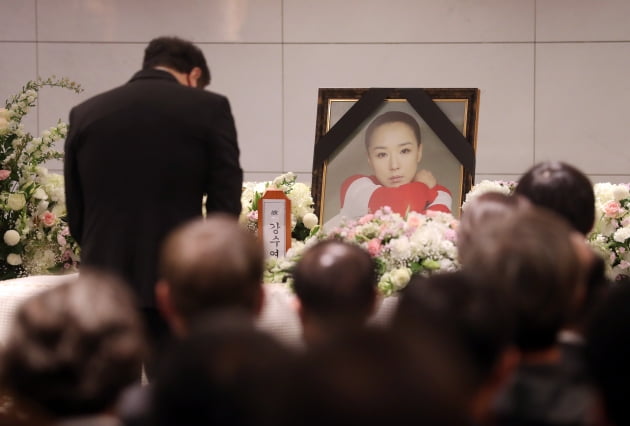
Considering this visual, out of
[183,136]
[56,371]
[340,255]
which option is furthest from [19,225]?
[56,371]

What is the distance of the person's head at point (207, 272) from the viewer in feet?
5.01

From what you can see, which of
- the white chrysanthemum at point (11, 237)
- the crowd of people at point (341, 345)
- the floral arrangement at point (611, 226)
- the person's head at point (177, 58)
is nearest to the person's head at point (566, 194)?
the crowd of people at point (341, 345)

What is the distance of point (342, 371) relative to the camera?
0.86 meters

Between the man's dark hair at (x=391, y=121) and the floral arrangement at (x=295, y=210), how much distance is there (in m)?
0.35

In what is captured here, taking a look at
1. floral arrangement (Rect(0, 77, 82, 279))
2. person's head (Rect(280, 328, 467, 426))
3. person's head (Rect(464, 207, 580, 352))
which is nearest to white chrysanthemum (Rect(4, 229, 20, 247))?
floral arrangement (Rect(0, 77, 82, 279))

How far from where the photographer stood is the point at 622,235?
3324 mm

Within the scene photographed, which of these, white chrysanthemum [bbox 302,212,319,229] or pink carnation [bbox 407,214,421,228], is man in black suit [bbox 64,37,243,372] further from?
white chrysanthemum [bbox 302,212,319,229]

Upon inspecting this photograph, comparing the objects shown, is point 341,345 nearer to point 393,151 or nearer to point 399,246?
point 399,246

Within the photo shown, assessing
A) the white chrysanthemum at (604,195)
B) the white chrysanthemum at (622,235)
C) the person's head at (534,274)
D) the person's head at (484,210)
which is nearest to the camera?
the person's head at (534,274)

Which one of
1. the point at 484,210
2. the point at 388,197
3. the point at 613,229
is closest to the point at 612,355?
the point at 484,210

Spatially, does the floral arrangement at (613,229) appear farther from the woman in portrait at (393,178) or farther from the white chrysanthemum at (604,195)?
the woman in portrait at (393,178)

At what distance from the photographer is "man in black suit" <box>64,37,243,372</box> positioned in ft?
8.80

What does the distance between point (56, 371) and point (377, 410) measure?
58cm

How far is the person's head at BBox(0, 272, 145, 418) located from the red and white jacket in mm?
2371
